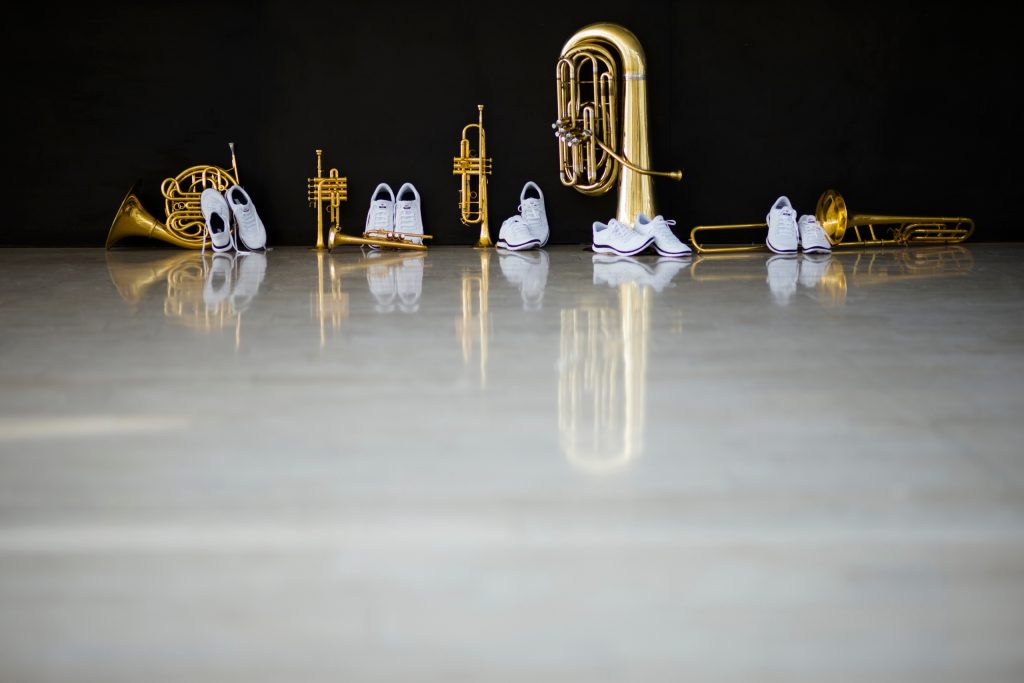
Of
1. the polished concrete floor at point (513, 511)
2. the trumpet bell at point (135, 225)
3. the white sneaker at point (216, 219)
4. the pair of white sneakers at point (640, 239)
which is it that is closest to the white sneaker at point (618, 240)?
the pair of white sneakers at point (640, 239)

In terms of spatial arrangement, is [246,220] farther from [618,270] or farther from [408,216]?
[618,270]

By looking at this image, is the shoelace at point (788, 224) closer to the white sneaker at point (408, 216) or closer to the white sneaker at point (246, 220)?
the white sneaker at point (408, 216)

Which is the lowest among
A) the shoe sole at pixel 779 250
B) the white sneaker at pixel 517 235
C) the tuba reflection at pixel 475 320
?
the tuba reflection at pixel 475 320

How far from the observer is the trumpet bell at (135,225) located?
4.68 m

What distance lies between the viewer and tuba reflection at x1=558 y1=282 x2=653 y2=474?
3.83ft

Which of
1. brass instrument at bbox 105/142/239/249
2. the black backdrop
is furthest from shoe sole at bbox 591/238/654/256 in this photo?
brass instrument at bbox 105/142/239/249

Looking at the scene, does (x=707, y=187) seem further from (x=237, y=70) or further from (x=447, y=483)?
(x=447, y=483)

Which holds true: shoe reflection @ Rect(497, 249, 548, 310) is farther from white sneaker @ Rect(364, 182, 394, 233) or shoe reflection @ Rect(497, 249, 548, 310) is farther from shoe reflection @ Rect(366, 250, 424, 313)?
white sneaker @ Rect(364, 182, 394, 233)

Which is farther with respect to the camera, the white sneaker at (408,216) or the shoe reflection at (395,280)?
the white sneaker at (408,216)

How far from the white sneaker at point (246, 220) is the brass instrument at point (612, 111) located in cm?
146

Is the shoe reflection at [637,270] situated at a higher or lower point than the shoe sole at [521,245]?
lower

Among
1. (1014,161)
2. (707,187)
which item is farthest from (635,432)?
(1014,161)

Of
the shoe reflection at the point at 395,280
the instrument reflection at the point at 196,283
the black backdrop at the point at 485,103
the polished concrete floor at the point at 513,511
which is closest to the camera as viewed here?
the polished concrete floor at the point at 513,511

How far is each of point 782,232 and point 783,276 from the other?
3.84 feet
